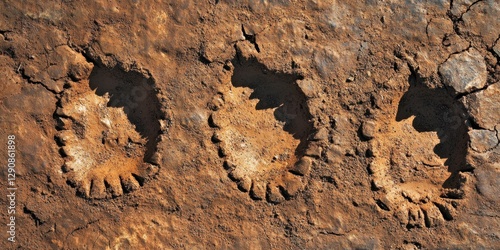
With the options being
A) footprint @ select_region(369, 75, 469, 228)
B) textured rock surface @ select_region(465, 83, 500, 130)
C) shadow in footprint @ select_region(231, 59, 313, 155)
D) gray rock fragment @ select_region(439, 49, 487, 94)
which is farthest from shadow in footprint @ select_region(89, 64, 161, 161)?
textured rock surface @ select_region(465, 83, 500, 130)

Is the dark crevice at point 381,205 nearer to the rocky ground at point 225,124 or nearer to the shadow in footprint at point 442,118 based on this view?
the rocky ground at point 225,124

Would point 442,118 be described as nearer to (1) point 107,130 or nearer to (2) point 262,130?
(2) point 262,130

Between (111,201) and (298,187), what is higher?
(298,187)

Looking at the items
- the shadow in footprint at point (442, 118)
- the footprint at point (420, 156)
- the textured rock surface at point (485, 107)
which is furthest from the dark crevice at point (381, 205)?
the textured rock surface at point (485, 107)

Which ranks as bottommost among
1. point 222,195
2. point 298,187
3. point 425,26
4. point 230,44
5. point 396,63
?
point 222,195

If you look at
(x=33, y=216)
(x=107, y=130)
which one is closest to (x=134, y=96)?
(x=107, y=130)

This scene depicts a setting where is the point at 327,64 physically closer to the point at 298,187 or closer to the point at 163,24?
the point at 298,187

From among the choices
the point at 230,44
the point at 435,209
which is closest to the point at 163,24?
the point at 230,44
